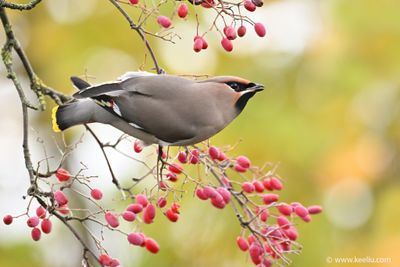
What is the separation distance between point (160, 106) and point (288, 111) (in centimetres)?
214

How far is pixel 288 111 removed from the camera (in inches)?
201

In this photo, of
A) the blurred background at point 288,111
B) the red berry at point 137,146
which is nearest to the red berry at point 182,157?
the red berry at point 137,146

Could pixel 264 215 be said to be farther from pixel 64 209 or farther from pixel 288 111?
pixel 288 111

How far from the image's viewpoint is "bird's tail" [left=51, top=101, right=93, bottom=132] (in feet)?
9.64

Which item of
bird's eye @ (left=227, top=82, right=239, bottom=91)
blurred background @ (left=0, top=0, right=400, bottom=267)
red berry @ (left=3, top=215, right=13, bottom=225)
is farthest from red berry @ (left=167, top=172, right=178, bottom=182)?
blurred background @ (left=0, top=0, right=400, bottom=267)

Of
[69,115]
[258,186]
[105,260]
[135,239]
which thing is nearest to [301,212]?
[258,186]

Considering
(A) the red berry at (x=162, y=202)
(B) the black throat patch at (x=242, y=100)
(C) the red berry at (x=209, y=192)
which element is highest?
(B) the black throat patch at (x=242, y=100)

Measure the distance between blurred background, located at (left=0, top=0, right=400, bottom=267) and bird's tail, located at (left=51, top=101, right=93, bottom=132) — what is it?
5.83ft

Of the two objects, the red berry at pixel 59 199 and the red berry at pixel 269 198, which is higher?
the red berry at pixel 59 199

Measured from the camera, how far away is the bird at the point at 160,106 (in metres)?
2.94

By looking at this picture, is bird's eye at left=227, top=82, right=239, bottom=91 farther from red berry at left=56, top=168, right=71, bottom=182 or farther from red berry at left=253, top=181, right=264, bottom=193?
red berry at left=56, top=168, right=71, bottom=182

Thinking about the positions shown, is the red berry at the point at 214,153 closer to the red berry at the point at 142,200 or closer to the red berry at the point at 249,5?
the red berry at the point at 142,200

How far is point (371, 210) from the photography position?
18.1ft

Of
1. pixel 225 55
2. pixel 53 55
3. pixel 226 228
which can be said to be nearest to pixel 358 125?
pixel 225 55
